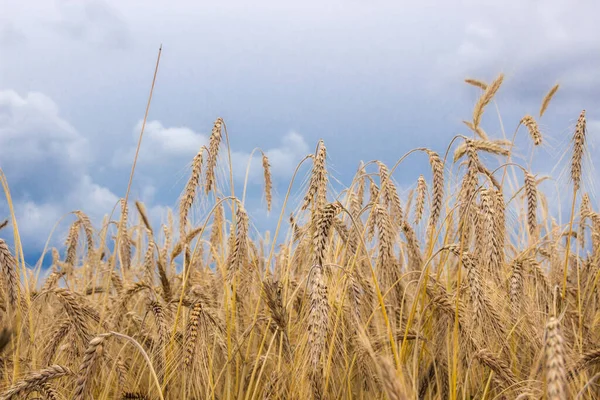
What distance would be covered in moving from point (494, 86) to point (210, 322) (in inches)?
142

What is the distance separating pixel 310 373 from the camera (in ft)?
7.50

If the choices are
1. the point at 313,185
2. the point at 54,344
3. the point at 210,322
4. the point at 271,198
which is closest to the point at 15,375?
the point at 54,344

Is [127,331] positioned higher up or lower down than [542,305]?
lower down

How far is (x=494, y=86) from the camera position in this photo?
203 inches

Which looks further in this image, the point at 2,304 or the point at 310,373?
the point at 2,304

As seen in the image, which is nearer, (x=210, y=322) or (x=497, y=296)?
(x=497, y=296)

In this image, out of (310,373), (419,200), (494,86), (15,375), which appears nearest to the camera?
(310,373)

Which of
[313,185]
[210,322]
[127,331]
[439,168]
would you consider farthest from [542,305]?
[127,331]

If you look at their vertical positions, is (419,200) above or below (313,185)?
above

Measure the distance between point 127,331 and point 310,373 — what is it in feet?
6.79

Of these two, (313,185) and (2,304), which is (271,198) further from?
(2,304)

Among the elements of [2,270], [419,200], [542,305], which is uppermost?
[419,200]

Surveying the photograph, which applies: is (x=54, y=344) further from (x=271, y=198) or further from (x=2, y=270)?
(x=271, y=198)

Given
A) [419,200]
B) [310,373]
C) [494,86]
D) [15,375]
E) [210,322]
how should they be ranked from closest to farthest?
[310,373]
[15,375]
[210,322]
[419,200]
[494,86]
